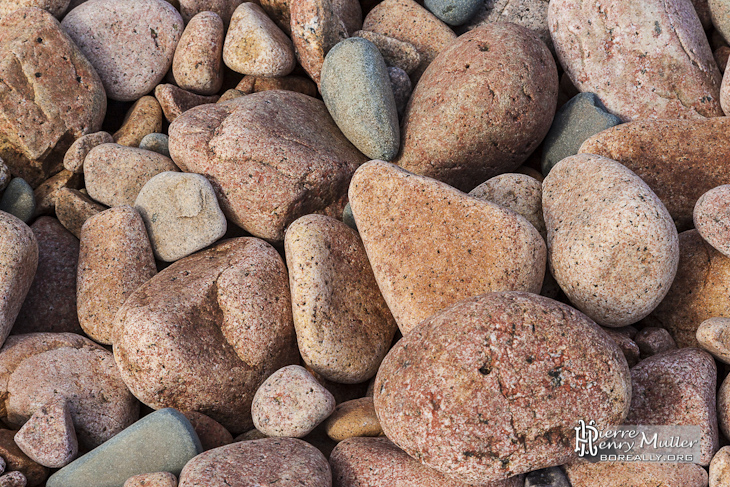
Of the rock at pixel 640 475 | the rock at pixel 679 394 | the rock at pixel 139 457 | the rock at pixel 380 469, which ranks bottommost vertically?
the rock at pixel 640 475

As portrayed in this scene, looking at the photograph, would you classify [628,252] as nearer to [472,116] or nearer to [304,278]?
[472,116]

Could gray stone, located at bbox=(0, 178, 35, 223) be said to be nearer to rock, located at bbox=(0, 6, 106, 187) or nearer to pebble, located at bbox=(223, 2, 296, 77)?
rock, located at bbox=(0, 6, 106, 187)

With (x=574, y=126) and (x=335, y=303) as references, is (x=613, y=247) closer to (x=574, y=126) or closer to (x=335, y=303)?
(x=574, y=126)

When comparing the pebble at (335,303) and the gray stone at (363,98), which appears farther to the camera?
the gray stone at (363,98)

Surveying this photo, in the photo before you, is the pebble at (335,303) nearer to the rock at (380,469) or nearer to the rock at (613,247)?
the rock at (380,469)

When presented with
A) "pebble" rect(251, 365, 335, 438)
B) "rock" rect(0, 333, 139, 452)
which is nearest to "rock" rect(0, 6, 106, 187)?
"rock" rect(0, 333, 139, 452)

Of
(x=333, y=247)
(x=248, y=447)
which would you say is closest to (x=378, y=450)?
(x=248, y=447)

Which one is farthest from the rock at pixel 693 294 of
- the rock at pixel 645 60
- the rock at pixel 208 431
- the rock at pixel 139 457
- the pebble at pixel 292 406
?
the rock at pixel 139 457
